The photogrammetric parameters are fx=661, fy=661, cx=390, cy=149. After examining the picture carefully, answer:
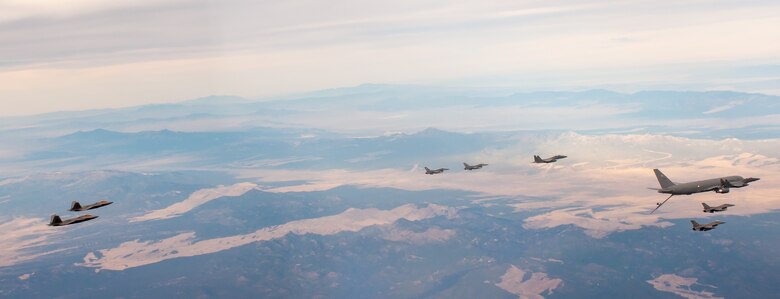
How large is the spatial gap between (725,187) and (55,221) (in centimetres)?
5897

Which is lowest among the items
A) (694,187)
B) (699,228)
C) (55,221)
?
(699,228)

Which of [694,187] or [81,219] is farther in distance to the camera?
[694,187]

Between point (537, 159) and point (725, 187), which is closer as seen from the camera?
point (725, 187)

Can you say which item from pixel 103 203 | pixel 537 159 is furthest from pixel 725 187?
pixel 103 203

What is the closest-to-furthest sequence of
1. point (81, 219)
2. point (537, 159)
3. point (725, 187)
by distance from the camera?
point (81, 219) < point (725, 187) < point (537, 159)

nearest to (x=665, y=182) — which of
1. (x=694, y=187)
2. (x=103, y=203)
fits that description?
(x=694, y=187)

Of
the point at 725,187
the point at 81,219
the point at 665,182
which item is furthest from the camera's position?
the point at 665,182

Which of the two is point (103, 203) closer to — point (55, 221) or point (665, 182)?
point (55, 221)

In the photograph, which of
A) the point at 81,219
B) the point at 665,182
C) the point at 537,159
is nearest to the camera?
the point at 81,219

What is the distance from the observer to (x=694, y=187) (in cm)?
6806

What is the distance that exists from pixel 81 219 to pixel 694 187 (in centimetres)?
5724

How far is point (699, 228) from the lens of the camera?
232 ft

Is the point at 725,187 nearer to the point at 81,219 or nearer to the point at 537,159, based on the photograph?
the point at 537,159

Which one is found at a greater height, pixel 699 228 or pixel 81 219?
pixel 81 219
